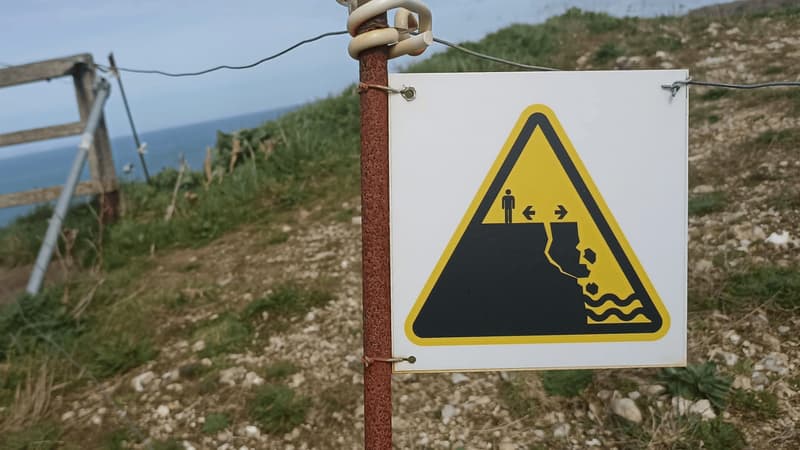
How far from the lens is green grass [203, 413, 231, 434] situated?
280cm

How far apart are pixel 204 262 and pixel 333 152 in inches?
81.3

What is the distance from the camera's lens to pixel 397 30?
1.46 metres

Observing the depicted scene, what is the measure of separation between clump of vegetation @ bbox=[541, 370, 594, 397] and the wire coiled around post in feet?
5.87

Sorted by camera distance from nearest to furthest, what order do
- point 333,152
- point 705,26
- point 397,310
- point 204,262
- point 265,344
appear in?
point 397,310 → point 265,344 → point 204,262 → point 333,152 → point 705,26

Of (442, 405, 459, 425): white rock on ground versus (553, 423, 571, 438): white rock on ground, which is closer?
(553, 423, 571, 438): white rock on ground

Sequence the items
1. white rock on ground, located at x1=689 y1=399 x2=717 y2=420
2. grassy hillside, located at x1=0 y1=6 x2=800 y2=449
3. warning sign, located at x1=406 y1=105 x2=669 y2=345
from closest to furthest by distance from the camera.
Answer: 1. warning sign, located at x1=406 y1=105 x2=669 y2=345
2. white rock on ground, located at x1=689 y1=399 x2=717 y2=420
3. grassy hillside, located at x1=0 y1=6 x2=800 y2=449

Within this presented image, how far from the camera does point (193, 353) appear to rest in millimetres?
3443

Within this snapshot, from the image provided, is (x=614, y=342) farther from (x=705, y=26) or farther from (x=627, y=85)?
(x=705, y=26)

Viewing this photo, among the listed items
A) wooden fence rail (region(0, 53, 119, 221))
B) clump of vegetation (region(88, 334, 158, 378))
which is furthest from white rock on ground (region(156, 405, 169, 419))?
wooden fence rail (region(0, 53, 119, 221))

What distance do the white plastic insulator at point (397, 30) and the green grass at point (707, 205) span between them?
120 inches

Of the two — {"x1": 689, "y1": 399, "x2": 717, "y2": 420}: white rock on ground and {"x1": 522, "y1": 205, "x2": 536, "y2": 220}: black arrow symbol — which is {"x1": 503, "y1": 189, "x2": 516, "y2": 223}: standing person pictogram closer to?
{"x1": 522, "y1": 205, "x2": 536, "y2": 220}: black arrow symbol

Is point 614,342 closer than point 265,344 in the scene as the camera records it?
Yes

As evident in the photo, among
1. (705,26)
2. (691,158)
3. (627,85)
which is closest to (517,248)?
(627,85)

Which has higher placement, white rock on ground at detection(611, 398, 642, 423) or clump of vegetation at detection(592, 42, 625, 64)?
clump of vegetation at detection(592, 42, 625, 64)
